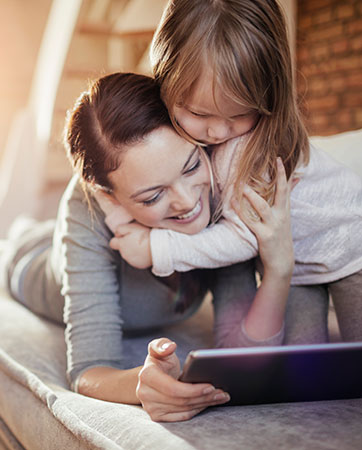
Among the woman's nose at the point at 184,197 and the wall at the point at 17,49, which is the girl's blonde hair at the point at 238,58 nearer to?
the woman's nose at the point at 184,197

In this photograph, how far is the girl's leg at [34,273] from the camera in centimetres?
154

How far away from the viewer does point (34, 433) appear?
1002 mm

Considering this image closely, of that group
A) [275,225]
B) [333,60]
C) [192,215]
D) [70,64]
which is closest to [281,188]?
[275,225]

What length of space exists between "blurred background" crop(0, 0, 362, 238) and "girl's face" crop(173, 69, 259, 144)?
0.20 meters

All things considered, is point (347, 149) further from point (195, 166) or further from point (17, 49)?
point (17, 49)

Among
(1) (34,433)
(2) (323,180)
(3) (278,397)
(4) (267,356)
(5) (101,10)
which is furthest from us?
(5) (101,10)

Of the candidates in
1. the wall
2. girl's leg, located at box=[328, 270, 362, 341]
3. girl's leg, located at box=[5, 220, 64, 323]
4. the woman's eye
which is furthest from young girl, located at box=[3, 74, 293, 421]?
the wall

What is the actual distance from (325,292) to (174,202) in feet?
1.53

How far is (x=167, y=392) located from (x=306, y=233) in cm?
51

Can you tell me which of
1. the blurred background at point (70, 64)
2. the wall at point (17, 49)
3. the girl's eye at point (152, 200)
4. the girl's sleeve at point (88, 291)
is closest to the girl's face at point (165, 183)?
the girl's eye at point (152, 200)

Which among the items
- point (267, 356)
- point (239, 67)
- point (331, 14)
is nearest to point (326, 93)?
point (331, 14)

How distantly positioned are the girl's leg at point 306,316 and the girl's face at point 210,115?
43cm

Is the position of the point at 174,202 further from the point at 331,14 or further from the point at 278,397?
the point at 331,14

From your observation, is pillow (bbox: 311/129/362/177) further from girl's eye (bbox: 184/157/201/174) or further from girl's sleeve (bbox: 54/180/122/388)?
girl's sleeve (bbox: 54/180/122/388)
